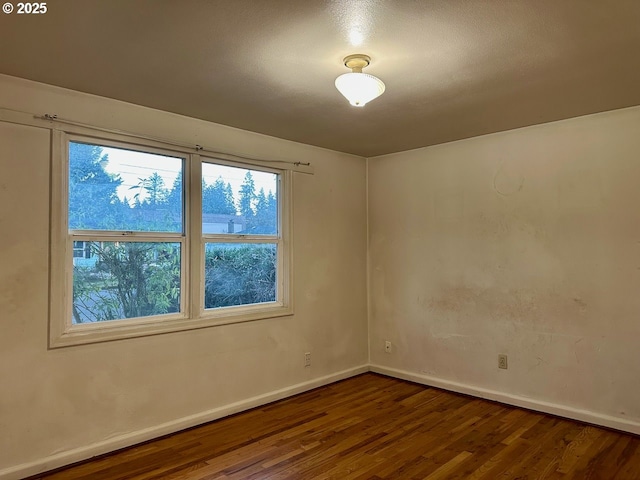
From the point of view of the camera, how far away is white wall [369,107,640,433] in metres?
3.18

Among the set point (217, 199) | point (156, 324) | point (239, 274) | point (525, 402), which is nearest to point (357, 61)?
point (217, 199)

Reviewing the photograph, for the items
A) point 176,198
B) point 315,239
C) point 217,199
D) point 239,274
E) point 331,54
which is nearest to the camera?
point 331,54

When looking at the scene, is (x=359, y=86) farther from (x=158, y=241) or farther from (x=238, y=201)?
(x=158, y=241)

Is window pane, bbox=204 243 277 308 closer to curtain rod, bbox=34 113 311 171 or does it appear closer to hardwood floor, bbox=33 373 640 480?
curtain rod, bbox=34 113 311 171

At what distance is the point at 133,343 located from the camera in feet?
9.77

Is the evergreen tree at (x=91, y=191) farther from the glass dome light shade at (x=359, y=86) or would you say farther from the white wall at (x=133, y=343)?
the glass dome light shade at (x=359, y=86)

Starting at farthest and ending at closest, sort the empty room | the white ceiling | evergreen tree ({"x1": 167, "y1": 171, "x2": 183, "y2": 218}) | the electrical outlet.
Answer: the electrical outlet → evergreen tree ({"x1": 167, "y1": 171, "x2": 183, "y2": 218}) → the empty room → the white ceiling

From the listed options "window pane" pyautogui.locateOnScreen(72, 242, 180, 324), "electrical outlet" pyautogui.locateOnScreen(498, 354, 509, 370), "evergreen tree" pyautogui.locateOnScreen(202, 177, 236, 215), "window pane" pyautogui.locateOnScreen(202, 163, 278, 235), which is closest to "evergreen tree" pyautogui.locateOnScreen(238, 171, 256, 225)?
"window pane" pyautogui.locateOnScreen(202, 163, 278, 235)

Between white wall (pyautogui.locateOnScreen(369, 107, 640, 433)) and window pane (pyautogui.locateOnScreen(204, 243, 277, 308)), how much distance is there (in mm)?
1373

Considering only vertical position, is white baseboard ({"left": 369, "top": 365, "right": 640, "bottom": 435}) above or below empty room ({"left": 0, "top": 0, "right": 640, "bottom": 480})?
below

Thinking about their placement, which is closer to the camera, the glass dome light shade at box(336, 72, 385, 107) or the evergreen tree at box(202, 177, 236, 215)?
the glass dome light shade at box(336, 72, 385, 107)

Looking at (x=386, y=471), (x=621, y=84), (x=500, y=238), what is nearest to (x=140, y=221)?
(x=386, y=471)

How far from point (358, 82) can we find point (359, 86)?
0.02 metres

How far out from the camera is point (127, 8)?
5.94 feet
